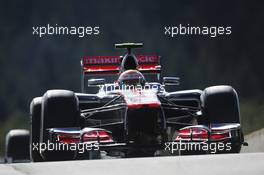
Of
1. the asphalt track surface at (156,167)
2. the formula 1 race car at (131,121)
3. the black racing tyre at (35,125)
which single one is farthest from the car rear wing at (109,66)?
the asphalt track surface at (156,167)

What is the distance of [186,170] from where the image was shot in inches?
193

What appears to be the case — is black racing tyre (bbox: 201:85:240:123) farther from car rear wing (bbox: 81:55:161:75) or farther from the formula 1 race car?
car rear wing (bbox: 81:55:161:75)

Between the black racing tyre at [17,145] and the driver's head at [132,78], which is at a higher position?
the driver's head at [132,78]

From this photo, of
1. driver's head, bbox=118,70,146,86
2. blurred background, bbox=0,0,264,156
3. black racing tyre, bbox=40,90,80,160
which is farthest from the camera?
blurred background, bbox=0,0,264,156

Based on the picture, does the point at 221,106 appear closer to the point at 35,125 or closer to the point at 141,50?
the point at 35,125

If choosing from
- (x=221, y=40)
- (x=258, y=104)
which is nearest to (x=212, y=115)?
(x=258, y=104)

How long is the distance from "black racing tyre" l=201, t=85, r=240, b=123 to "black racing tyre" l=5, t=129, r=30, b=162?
12.0ft

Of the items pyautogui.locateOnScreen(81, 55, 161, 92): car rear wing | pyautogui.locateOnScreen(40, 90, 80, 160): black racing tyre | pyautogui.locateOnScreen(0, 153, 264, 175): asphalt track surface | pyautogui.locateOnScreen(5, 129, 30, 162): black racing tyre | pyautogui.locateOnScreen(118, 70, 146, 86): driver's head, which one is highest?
pyautogui.locateOnScreen(81, 55, 161, 92): car rear wing

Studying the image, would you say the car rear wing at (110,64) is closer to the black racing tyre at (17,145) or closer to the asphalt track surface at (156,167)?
the black racing tyre at (17,145)

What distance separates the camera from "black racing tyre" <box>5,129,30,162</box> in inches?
472

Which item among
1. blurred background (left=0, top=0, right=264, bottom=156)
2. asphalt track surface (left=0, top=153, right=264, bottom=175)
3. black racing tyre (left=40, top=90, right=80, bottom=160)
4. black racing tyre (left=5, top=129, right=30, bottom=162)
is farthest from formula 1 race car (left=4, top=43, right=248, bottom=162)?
blurred background (left=0, top=0, right=264, bottom=156)

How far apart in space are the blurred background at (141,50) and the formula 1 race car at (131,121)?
326 centimetres

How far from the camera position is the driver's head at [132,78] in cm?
926

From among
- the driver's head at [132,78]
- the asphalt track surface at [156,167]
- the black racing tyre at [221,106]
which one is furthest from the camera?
the driver's head at [132,78]
